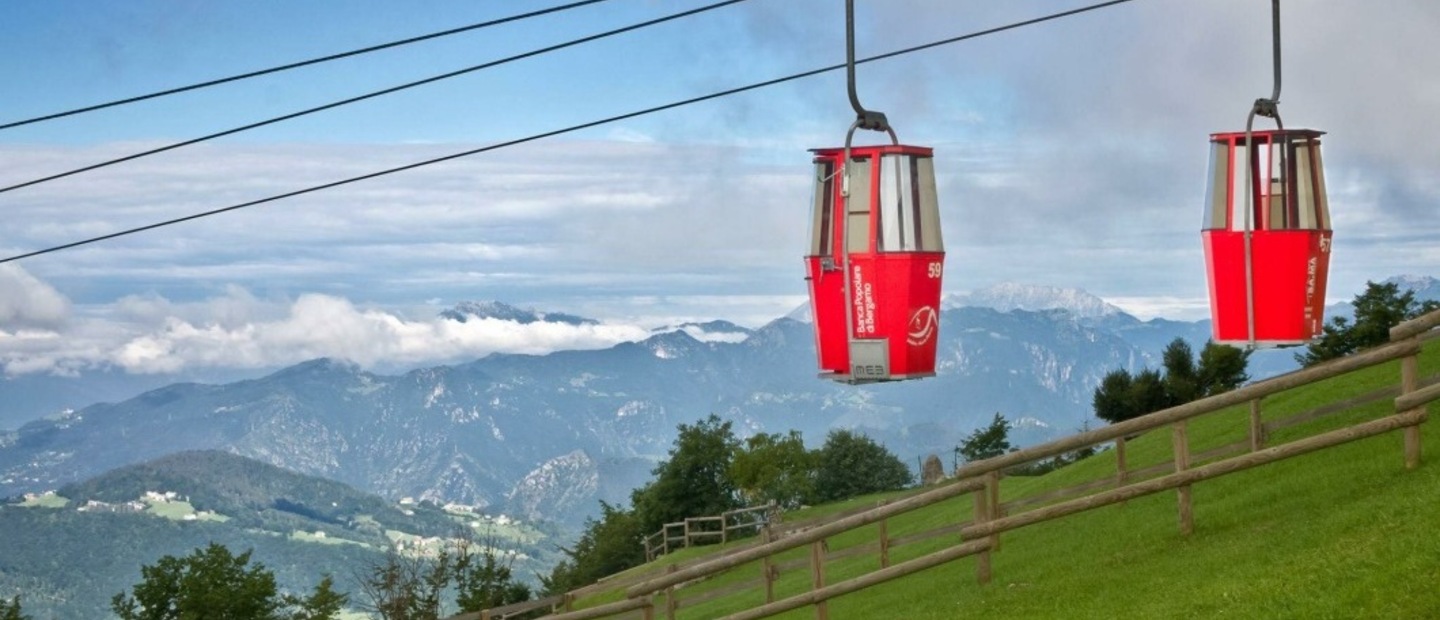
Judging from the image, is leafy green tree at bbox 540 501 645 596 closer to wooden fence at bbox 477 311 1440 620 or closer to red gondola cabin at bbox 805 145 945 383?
wooden fence at bbox 477 311 1440 620

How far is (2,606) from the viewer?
78500 mm

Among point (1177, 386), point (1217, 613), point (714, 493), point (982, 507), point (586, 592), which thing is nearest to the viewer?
point (1217, 613)

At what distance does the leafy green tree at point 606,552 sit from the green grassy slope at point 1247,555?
7172 centimetres

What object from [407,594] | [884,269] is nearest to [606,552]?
[407,594]

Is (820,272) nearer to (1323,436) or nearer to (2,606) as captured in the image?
(1323,436)

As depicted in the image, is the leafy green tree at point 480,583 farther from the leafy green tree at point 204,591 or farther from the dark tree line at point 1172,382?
the dark tree line at point 1172,382

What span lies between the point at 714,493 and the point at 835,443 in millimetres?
10288

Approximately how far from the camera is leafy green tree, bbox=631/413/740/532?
9062 centimetres

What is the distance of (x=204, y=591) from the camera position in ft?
218

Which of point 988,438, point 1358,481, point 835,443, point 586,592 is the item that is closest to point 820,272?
point 1358,481

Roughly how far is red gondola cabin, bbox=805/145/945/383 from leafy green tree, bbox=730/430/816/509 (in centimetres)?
7099

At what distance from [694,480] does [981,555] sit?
244 ft

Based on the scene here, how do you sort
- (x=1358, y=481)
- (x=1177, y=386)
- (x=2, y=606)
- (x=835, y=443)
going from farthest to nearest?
(x=835, y=443)
(x=2, y=606)
(x=1177, y=386)
(x=1358, y=481)

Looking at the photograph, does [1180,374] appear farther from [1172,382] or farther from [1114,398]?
[1114,398]
